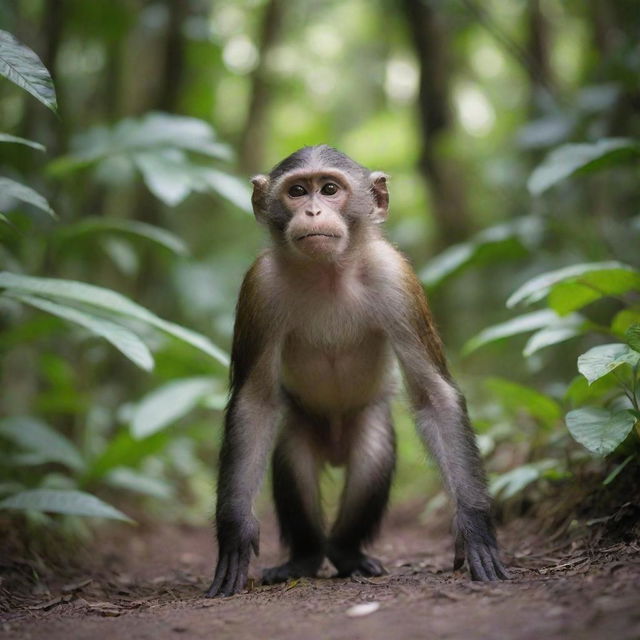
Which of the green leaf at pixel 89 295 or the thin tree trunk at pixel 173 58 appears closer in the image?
the green leaf at pixel 89 295

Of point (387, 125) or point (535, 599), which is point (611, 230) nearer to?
point (535, 599)

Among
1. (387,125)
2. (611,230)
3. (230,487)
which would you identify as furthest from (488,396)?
(387,125)

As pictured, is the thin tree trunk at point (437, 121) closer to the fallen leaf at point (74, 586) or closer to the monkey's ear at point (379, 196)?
the monkey's ear at point (379, 196)

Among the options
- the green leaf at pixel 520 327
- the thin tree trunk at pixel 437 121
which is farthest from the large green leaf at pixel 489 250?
the thin tree trunk at pixel 437 121

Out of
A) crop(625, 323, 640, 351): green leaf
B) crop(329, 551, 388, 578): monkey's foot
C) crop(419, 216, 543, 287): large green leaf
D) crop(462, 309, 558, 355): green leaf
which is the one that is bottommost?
crop(329, 551, 388, 578): monkey's foot

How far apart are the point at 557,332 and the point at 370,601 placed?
2.57 m

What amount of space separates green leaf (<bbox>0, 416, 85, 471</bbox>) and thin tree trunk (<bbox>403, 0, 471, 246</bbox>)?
7467 millimetres

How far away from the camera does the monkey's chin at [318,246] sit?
529 centimetres

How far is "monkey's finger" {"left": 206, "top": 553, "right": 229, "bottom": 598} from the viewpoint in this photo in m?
4.87

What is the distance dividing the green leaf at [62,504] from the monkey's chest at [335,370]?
5.04 feet

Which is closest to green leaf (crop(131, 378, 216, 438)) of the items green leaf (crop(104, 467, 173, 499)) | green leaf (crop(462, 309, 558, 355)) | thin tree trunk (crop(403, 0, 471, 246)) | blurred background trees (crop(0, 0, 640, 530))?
blurred background trees (crop(0, 0, 640, 530))

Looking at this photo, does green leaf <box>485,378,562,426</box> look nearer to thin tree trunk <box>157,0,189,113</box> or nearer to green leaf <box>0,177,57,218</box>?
green leaf <box>0,177,57,218</box>

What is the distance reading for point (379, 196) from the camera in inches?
239

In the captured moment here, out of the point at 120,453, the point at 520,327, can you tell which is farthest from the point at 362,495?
the point at 120,453
